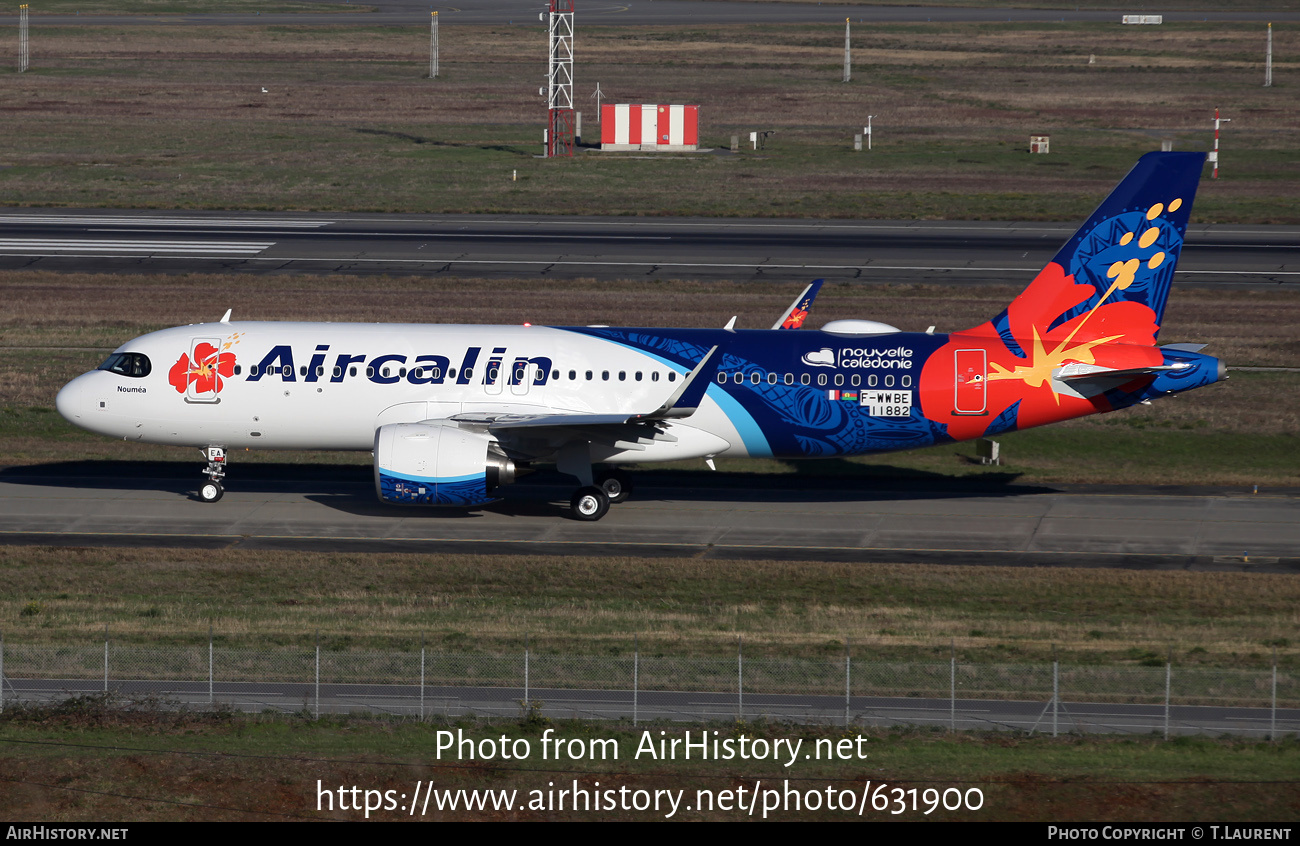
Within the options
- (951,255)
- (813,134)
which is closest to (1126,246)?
(951,255)

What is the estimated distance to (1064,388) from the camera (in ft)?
133

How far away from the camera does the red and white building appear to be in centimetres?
11275

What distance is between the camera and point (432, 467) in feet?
130

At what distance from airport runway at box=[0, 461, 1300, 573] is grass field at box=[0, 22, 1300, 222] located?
47.6 meters

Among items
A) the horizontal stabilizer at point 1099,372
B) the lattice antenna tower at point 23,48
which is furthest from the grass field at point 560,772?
the lattice antenna tower at point 23,48

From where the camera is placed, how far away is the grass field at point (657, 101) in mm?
96188

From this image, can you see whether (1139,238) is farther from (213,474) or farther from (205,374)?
(213,474)

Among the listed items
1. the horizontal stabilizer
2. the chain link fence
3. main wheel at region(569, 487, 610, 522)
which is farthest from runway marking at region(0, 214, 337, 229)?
the chain link fence

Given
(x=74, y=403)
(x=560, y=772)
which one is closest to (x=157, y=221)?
(x=74, y=403)

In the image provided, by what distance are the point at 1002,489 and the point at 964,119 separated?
295 ft

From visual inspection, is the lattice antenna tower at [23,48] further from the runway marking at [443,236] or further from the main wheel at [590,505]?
the main wheel at [590,505]

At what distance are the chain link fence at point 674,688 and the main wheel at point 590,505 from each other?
1219cm

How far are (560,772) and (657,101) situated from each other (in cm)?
11758
